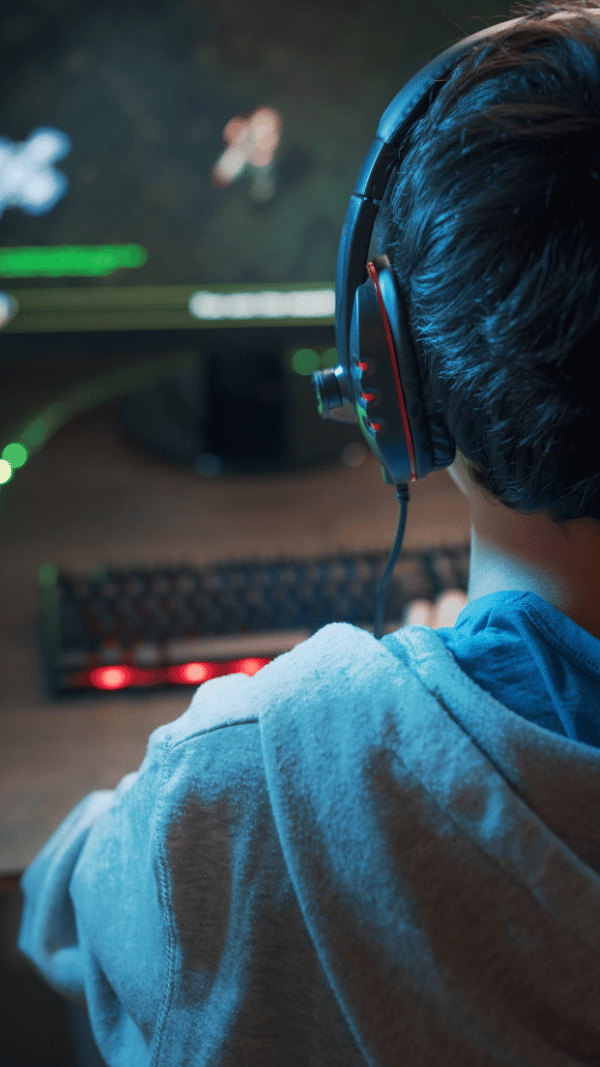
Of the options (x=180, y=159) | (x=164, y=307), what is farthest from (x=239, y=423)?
(x=180, y=159)

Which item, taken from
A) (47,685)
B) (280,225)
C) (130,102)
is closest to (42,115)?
(130,102)

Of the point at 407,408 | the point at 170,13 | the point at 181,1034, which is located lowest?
the point at 181,1034

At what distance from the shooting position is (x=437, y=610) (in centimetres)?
78

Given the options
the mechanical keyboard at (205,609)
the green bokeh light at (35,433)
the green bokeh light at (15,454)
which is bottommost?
the mechanical keyboard at (205,609)

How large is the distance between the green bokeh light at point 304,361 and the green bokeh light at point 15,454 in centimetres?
38

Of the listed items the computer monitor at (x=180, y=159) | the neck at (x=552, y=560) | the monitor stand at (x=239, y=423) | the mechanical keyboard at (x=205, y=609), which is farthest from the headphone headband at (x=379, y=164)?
the monitor stand at (x=239, y=423)

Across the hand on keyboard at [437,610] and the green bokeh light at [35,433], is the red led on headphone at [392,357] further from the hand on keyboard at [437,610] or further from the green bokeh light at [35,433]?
the green bokeh light at [35,433]

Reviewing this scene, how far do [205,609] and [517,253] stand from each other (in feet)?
1.71

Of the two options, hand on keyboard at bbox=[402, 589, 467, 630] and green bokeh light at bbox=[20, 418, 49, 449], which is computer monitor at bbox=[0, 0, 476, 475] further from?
hand on keyboard at bbox=[402, 589, 467, 630]

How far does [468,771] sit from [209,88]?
768mm

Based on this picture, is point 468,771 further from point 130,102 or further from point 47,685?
point 130,102

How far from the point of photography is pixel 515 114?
1.01 feet

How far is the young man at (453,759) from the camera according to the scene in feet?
0.99

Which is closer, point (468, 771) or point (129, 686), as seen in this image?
point (468, 771)
